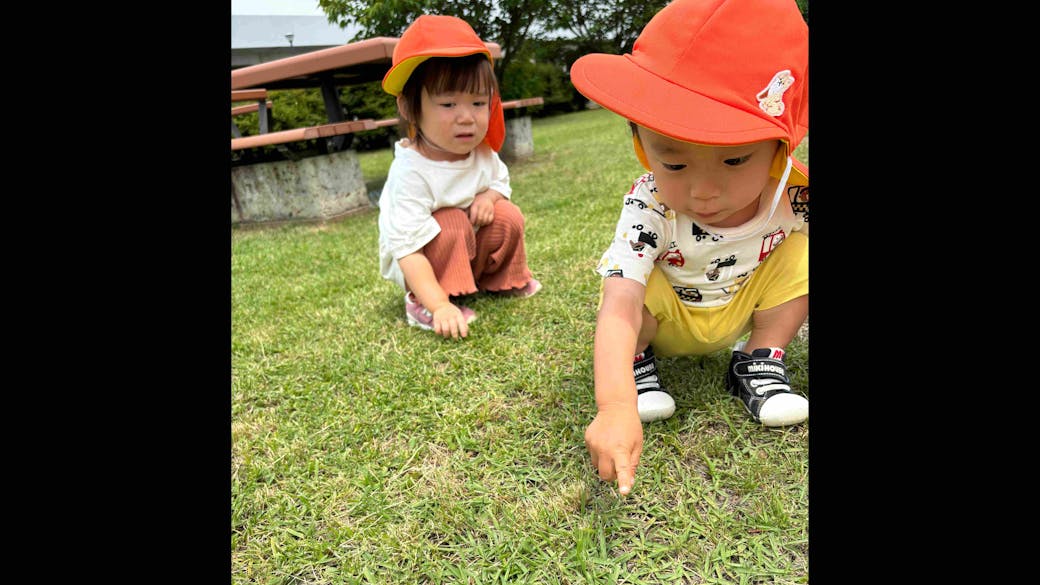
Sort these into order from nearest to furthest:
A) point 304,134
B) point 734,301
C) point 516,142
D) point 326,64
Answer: point 734,301
point 304,134
point 326,64
point 516,142

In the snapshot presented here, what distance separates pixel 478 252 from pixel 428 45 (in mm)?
873

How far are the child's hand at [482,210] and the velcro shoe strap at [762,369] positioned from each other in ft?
4.44

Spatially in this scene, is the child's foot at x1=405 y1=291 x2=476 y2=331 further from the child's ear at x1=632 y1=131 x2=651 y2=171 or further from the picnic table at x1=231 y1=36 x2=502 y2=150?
the picnic table at x1=231 y1=36 x2=502 y2=150

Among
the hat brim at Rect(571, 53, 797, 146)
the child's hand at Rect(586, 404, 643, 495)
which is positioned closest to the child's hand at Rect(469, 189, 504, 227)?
the hat brim at Rect(571, 53, 797, 146)

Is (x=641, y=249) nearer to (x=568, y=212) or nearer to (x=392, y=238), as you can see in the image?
(x=392, y=238)

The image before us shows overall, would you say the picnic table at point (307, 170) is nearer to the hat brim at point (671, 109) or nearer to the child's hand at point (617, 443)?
the hat brim at point (671, 109)

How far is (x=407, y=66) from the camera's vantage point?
2447 millimetres

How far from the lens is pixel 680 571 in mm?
1183

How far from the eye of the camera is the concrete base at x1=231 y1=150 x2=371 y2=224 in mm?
5637

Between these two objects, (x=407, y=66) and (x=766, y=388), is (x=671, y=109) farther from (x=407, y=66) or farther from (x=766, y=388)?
(x=407, y=66)

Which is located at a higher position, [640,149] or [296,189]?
[640,149]

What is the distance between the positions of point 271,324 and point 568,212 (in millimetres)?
2316

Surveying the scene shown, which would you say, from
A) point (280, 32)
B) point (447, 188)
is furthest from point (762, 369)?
point (280, 32)

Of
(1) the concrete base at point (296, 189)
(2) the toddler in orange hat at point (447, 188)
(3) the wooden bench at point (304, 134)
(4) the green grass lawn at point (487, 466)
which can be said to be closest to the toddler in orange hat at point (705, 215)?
(4) the green grass lawn at point (487, 466)
